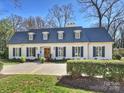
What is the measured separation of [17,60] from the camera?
3181 centimetres

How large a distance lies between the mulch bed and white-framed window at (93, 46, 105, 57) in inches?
628

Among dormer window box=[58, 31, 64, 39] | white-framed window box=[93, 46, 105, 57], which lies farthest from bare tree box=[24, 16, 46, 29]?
white-framed window box=[93, 46, 105, 57]

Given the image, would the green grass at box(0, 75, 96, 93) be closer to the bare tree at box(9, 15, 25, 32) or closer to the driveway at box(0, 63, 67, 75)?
the driveway at box(0, 63, 67, 75)

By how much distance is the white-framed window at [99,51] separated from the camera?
2923 cm

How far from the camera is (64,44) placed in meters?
30.4

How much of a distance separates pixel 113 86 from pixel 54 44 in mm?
19183

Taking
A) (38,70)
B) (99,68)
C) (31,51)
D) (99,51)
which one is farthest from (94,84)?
(31,51)

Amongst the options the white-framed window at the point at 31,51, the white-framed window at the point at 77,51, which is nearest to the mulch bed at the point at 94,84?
the white-framed window at the point at 77,51

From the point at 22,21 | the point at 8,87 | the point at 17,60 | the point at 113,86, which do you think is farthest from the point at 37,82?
the point at 22,21

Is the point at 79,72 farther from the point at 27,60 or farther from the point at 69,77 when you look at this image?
the point at 27,60

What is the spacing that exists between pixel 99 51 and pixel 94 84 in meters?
17.0

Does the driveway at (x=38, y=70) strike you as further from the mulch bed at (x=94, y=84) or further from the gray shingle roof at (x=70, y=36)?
the gray shingle roof at (x=70, y=36)

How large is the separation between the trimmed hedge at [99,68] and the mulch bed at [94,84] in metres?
0.33

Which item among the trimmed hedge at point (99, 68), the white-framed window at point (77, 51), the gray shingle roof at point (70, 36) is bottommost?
the trimmed hedge at point (99, 68)
